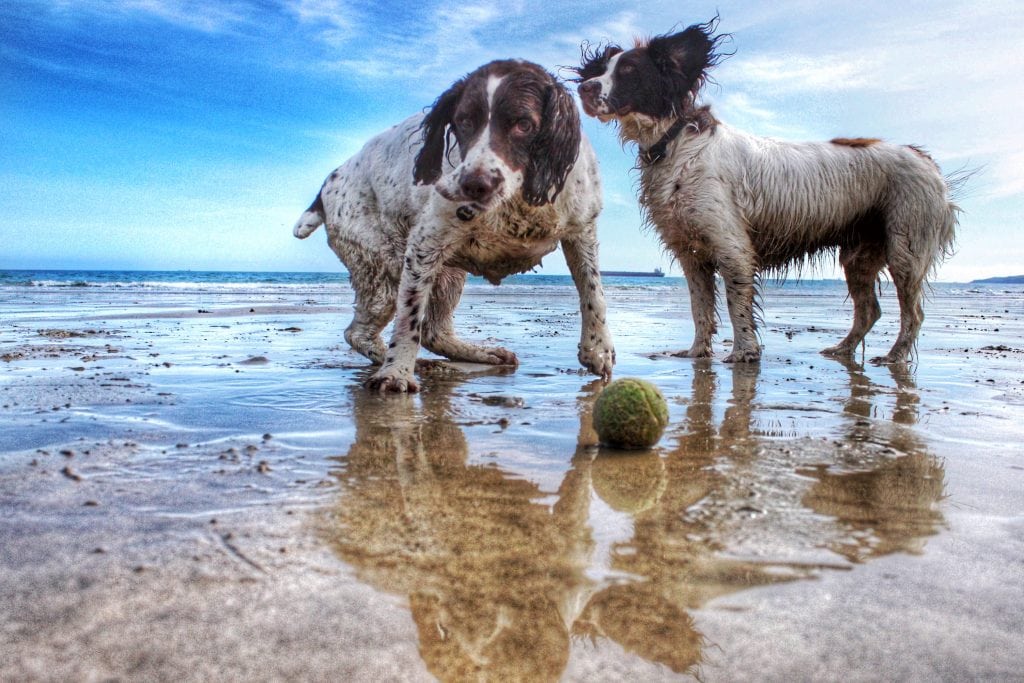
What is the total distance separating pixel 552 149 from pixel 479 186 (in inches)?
23.3

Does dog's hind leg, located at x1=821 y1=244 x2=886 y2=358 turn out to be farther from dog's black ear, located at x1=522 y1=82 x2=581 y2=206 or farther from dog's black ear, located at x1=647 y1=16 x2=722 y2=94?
dog's black ear, located at x1=522 y1=82 x2=581 y2=206

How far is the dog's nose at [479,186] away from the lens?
337cm

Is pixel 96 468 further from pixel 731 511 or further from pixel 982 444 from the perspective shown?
pixel 982 444

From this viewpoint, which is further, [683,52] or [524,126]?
[683,52]

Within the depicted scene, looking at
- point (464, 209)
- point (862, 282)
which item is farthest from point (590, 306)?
point (862, 282)

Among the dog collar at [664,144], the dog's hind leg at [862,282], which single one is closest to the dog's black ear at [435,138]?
the dog collar at [664,144]

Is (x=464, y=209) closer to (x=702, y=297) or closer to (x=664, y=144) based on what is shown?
(x=664, y=144)

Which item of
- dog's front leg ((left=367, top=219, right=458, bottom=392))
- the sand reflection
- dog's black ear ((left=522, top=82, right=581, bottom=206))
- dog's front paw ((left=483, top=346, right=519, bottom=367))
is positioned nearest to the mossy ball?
the sand reflection

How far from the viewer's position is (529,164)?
3.73m

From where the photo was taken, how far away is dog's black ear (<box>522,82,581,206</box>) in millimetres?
3717

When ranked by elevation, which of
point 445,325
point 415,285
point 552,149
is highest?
point 552,149

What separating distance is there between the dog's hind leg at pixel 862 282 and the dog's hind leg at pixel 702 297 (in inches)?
45.6

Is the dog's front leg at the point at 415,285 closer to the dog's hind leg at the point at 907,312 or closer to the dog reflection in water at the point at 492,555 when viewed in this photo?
the dog reflection in water at the point at 492,555

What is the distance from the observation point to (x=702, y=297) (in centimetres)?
609
